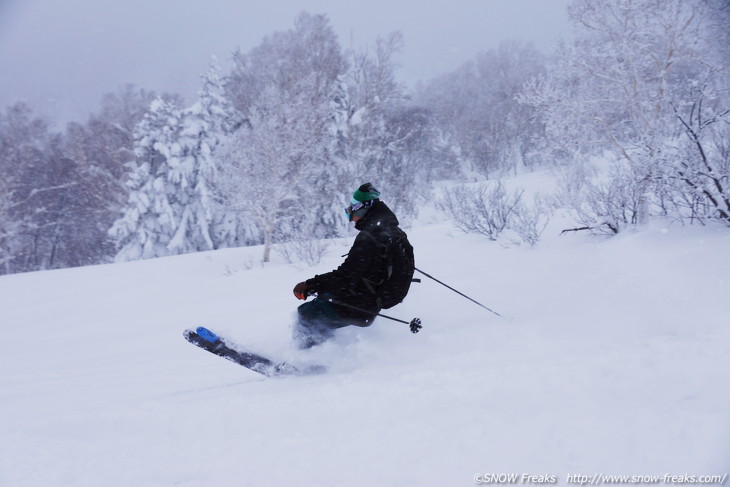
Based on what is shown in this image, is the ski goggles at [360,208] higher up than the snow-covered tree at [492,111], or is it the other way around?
the snow-covered tree at [492,111]

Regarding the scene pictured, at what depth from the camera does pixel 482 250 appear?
7.83 m

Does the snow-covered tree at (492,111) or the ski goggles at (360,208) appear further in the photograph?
the snow-covered tree at (492,111)

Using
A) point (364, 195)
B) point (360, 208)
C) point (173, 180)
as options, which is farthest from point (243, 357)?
point (173, 180)

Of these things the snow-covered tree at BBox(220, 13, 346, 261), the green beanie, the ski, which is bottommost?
the ski

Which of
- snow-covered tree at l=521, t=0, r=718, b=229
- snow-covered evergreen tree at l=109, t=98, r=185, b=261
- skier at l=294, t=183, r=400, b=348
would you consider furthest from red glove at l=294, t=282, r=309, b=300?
snow-covered evergreen tree at l=109, t=98, r=185, b=261

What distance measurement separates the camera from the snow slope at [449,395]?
1.95 m

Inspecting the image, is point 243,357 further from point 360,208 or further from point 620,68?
point 620,68

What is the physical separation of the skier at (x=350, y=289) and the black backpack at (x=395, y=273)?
1.7 inches

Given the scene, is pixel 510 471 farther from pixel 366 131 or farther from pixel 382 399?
pixel 366 131

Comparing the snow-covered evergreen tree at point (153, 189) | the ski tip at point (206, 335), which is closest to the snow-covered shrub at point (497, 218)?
the ski tip at point (206, 335)

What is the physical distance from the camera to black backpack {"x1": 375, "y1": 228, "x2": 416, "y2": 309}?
353cm

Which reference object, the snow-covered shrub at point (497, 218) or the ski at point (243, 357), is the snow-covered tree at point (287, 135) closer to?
the snow-covered shrub at point (497, 218)

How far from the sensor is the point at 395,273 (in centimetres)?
356

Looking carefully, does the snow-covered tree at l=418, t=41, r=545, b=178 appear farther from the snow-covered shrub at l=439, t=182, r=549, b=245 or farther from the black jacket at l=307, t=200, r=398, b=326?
the black jacket at l=307, t=200, r=398, b=326
